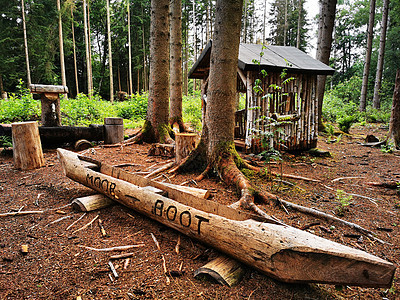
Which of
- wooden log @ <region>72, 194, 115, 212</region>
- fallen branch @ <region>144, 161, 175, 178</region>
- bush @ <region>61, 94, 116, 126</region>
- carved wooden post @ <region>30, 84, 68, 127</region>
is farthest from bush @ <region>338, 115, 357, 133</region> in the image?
carved wooden post @ <region>30, 84, 68, 127</region>

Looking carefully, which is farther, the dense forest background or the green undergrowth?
the dense forest background

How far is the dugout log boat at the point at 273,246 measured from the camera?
1649 millimetres

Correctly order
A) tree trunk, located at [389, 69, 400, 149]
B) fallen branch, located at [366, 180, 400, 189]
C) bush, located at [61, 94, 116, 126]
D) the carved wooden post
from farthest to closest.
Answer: bush, located at [61, 94, 116, 126], tree trunk, located at [389, 69, 400, 149], the carved wooden post, fallen branch, located at [366, 180, 400, 189]

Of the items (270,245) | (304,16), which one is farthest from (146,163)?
(304,16)

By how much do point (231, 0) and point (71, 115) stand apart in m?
9.48

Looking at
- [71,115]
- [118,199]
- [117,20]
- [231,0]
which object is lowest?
[118,199]

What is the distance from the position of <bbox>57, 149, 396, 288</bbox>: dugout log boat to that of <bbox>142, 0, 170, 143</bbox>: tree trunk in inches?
196

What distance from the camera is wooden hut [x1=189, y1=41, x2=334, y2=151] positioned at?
21.8ft

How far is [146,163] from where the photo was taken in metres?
6.16

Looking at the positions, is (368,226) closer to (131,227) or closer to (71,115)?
(131,227)

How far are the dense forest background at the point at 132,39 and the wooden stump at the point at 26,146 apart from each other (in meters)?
16.9

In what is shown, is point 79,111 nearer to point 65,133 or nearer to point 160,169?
point 65,133

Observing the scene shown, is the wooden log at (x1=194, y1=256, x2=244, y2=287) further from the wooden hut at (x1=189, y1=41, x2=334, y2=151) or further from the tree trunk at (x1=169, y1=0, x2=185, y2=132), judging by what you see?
the tree trunk at (x1=169, y1=0, x2=185, y2=132)

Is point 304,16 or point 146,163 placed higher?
point 304,16
